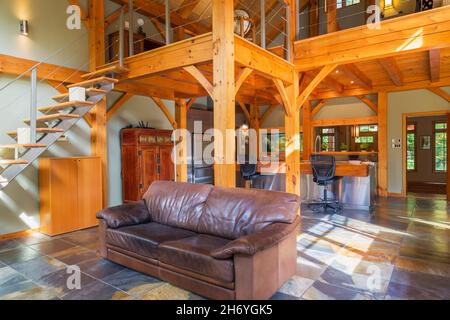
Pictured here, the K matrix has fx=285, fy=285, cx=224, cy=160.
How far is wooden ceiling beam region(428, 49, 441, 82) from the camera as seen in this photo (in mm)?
4805

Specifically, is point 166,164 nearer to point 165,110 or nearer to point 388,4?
point 165,110

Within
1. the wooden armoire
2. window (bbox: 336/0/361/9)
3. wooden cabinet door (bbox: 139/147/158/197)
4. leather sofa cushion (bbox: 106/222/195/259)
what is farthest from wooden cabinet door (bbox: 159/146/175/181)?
window (bbox: 336/0/361/9)

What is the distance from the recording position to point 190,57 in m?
3.85

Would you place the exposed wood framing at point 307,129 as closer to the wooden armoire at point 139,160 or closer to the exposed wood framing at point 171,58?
the wooden armoire at point 139,160

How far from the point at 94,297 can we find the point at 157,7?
20.6ft

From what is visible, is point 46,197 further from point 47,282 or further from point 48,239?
point 47,282

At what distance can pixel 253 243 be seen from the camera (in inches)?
86.7

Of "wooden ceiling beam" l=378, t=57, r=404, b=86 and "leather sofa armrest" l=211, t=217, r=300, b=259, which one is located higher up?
"wooden ceiling beam" l=378, t=57, r=404, b=86

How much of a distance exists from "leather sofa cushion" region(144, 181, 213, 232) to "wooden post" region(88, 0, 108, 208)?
7.28 feet

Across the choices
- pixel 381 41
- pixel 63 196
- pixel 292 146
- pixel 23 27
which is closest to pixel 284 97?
pixel 292 146

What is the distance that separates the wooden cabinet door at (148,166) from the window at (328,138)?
6081 millimetres

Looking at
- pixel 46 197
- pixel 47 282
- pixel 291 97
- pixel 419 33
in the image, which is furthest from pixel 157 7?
pixel 47 282

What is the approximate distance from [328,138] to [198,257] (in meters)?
8.69

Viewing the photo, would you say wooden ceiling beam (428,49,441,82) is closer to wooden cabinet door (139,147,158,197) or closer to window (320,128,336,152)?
window (320,128,336,152)
